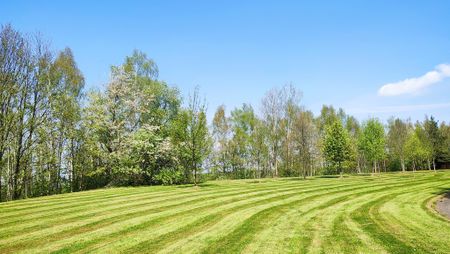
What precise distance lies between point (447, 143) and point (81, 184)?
8693 centimetres

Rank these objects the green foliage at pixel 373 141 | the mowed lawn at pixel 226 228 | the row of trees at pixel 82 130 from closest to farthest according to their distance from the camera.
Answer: the mowed lawn at pixel 226 228 → the row of trees at pixel 82 130 → the green foliage at pixel 373 141

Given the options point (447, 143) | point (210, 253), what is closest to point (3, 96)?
point (210, 253)

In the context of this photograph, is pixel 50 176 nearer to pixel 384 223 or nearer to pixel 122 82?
pixel 122 82

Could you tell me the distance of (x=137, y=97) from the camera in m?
39.8

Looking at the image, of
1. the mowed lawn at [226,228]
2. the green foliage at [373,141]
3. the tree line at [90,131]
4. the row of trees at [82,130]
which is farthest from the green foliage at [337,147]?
the mowed lawn at [226,228]

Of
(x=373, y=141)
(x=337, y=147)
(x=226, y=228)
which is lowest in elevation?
(x=226, y=228)

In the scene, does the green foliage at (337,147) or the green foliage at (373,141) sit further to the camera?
the green foliage at (373,141)

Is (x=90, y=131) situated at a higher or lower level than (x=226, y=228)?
higher

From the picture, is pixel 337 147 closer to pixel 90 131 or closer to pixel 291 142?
pixel 291 142

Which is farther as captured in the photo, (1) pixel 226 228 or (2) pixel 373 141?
(2) pixel 373 141

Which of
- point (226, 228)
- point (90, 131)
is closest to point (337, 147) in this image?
point (90, 131)

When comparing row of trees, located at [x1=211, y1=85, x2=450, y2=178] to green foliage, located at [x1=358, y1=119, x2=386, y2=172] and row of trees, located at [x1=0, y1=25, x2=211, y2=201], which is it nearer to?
green foliage, located at [x1=358, y1=119, x2=386, y2=172]

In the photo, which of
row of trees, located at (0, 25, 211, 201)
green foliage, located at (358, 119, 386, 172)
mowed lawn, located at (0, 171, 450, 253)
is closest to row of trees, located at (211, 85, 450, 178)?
green foliage, located at (358, 119, 386, 172)

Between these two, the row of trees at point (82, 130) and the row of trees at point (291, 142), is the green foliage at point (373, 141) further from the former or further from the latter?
the row of trees at point (82, 130)
